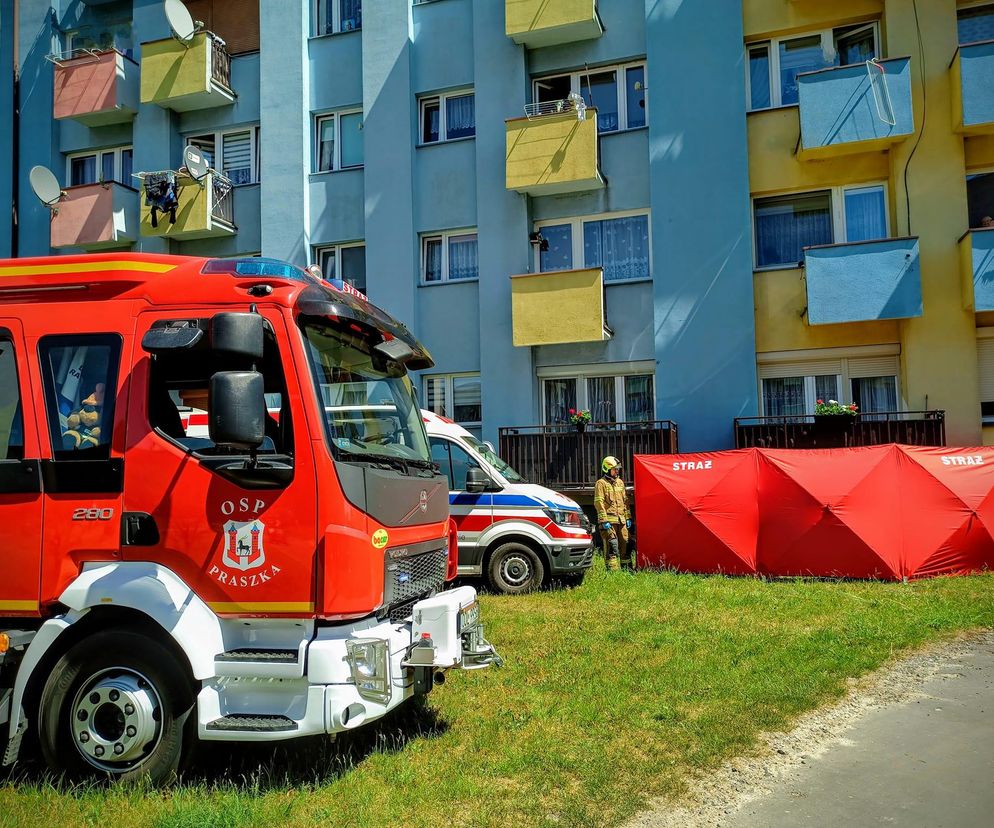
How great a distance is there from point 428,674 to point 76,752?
1.98 metres

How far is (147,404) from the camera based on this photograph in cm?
507

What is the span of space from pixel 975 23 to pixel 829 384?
6.97m

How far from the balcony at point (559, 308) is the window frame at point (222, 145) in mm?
7117

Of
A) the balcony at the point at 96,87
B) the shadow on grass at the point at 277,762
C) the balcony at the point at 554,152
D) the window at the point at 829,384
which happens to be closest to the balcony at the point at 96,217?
the balcony at the point at 96,87

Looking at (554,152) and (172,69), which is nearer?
(554,152)

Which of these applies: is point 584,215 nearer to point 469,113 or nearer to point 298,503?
point 469,113

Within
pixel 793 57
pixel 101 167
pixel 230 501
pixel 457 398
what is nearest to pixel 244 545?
pixel 230 501

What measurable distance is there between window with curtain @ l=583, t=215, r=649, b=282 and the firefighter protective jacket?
4872 millimetres

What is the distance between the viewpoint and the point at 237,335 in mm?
→ 4688

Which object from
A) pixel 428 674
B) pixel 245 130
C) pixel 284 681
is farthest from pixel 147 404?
pixel 245 130

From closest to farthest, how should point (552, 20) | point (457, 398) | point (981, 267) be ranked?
1. point (981, 267)
2. point (552, 20)
3. point (457, 398)

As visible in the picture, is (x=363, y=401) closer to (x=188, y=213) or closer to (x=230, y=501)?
(x=230, y=501)

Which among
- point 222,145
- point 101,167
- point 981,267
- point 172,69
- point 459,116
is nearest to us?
point 981,267

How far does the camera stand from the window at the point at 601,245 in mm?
17156
